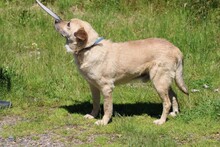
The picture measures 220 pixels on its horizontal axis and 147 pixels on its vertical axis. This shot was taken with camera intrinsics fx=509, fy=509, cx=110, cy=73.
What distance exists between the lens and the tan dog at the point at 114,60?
21.8ft

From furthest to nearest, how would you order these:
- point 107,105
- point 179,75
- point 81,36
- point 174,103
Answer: point 174,103
point 179,75
point 107,105
point 81,36

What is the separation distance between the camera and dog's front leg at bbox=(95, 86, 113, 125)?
21.9ft

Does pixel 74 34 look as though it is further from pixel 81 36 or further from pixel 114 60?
pixel 114 60

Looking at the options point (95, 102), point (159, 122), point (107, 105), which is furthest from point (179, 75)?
point (95, 102)

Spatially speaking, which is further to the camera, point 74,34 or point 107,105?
point 107,105

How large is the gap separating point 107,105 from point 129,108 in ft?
2.50

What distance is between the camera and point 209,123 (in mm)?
6621

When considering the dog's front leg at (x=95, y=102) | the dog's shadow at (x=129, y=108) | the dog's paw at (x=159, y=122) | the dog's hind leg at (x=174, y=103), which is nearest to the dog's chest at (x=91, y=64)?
the dog's front leg at (x=95, y=102)

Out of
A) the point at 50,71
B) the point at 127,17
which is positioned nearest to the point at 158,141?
the point at 50,71

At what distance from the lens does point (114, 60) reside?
6.73 m

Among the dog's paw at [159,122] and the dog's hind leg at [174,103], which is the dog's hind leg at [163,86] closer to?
the dog's paw at [159,122]

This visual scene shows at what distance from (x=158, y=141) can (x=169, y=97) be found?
1.50 meters

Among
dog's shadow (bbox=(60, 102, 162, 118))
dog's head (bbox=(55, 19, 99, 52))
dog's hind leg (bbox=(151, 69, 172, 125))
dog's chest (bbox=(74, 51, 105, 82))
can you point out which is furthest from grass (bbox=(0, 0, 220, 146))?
dog's head (bbox=(55, 19, 99, 52))

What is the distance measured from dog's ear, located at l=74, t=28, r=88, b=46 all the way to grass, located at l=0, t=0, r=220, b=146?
1080 millimetres
